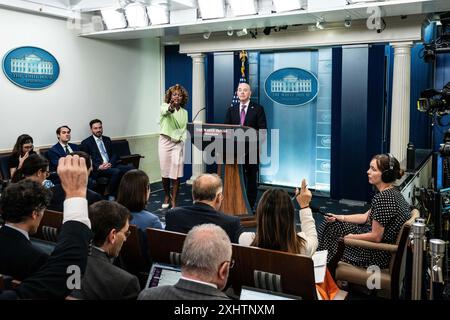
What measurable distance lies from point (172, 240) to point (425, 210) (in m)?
2.62

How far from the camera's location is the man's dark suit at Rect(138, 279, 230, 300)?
1464 mm

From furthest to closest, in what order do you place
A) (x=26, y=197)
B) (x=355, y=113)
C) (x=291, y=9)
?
1. (x=355, y=113)
2. (x=291, y=9)
3. (x=26, y=197)

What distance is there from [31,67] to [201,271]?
203 inches

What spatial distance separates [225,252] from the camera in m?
1.56

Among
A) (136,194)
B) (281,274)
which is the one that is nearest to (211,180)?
(136,194)

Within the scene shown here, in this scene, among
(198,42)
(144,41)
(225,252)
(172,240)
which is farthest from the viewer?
(144,41)

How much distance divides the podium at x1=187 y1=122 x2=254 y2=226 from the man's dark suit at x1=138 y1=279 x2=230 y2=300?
301 cm

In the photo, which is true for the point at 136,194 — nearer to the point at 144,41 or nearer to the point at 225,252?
the point at 225,252

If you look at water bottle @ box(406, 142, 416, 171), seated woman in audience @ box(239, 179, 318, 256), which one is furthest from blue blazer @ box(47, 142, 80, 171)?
water bottle @ box(406, 142, 416, 171)

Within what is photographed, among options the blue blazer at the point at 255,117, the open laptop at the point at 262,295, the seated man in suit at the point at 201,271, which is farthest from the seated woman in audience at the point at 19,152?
the seated man in suit at the point at 201,271

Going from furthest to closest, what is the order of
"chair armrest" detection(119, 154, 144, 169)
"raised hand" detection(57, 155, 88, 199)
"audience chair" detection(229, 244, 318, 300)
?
"chair armrest" detection(119, 154, 144, 169)
"audience chair" detection(229, 244, 318, 300)
"raised hand" detection(57, 155, 88, 199)

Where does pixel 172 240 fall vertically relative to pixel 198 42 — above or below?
below

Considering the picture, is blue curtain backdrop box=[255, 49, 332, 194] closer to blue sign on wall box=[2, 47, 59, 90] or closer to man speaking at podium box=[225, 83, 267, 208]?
man speaking at podium box=[225, 83, 267, 208]

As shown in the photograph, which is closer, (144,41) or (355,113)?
(355,113)
